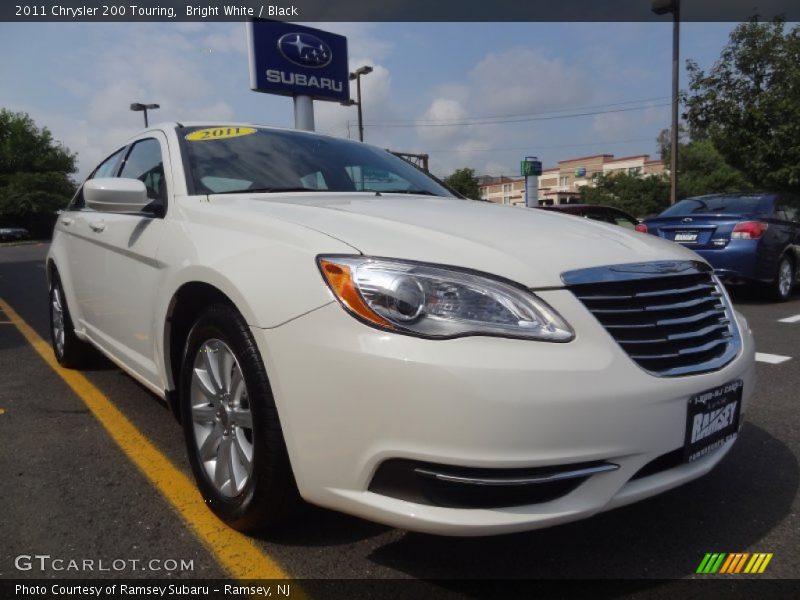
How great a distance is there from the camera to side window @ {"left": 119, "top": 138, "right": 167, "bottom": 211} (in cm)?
267

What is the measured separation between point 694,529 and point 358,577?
1.16 metres

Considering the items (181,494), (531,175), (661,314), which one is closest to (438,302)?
(661,314)

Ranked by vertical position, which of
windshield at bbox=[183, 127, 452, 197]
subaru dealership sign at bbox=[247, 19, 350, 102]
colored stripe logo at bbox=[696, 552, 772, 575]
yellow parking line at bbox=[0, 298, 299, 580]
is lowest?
colored stripe logo at bbox=[696, 552, 772, 575]

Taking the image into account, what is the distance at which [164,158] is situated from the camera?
2785 millimetres

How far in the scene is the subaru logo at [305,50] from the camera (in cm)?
1681

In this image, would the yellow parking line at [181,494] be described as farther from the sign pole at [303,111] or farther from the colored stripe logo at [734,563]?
the sign pole at [303,111]

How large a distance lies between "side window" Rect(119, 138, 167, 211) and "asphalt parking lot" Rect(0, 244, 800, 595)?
3.79 feet

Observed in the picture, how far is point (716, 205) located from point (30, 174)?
155ft

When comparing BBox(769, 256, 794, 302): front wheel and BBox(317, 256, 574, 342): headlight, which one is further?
BBox(769, 256, 794, 302): front wheel

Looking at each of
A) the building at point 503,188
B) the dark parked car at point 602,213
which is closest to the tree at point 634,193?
the dark parked car at point 602,213

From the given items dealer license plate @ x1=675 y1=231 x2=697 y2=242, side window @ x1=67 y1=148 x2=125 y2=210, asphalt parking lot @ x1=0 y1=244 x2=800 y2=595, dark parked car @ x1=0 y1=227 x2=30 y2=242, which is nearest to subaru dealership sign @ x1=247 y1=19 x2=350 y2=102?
dealer license plate @ x1=675 y1=231 x2=697 y2=242

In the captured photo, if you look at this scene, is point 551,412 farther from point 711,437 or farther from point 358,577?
point 358,577

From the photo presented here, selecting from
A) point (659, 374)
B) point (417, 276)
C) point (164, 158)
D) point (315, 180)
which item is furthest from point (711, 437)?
point (164, 158)

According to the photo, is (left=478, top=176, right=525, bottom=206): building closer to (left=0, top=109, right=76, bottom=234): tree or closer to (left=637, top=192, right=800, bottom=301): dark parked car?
(left=0, top=109, right=76, bottom=234): tree
